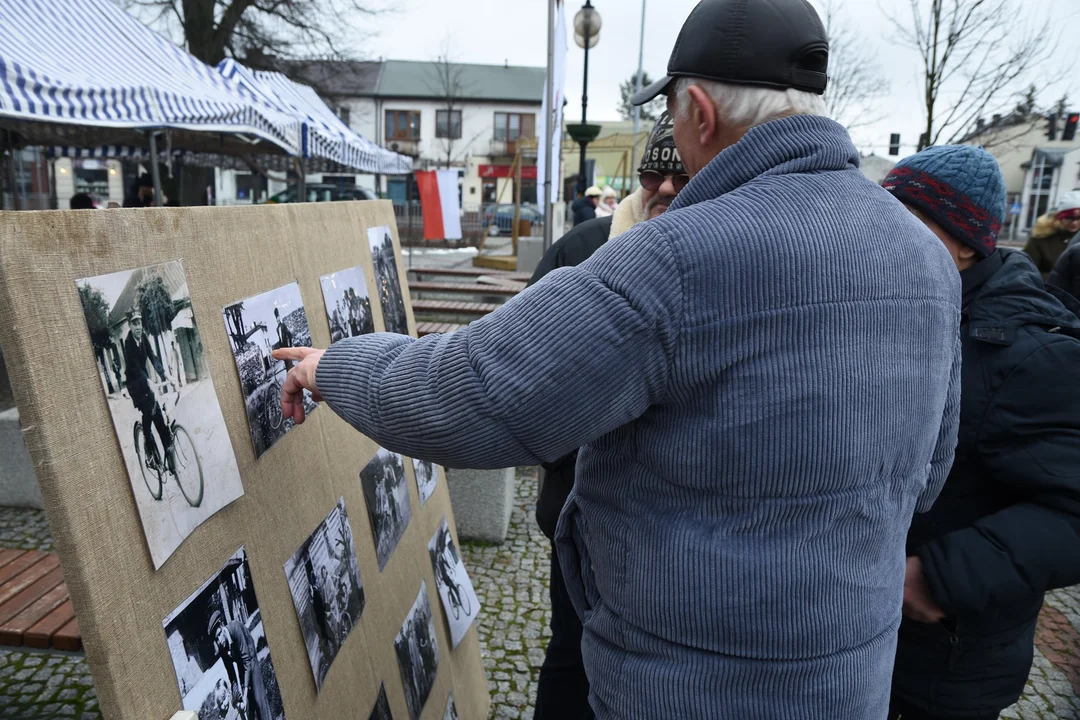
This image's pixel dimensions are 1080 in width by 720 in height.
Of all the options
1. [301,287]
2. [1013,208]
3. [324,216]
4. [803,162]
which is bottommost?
[1013,208]

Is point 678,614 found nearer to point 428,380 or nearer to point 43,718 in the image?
point 428,380

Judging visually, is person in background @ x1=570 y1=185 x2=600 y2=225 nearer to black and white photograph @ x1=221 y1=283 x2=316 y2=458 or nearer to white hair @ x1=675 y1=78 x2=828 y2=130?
black and white photograph @ x1=221 y1=283 x2=316 y2=458

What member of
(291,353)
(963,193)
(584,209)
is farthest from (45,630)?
(584,209)

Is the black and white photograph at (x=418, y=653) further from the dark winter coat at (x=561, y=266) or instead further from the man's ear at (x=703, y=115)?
the man's ear at (x=703, y=115)

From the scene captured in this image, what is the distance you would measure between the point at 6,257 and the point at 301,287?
0.71m

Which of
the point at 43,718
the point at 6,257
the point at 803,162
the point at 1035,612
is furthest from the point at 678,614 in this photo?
the point at 43,718

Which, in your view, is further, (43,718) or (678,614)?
(43,718)

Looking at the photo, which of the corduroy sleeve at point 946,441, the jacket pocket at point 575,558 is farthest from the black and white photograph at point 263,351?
the corduroy sleeve at point 946,441

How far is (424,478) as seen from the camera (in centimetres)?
215

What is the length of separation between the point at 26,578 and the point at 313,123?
7306 millimetres

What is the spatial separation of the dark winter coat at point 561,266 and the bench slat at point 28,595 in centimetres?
132

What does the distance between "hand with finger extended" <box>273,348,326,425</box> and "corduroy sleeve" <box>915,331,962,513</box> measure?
1104 mm

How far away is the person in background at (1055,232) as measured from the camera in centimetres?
590

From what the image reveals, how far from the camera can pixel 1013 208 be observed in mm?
34094
